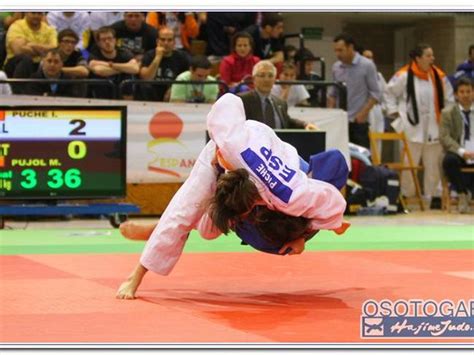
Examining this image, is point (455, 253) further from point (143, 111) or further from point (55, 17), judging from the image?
point (55, 17)

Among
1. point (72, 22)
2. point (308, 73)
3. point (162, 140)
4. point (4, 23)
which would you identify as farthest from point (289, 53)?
point (4, 23)

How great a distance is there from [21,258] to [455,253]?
9.78 feet

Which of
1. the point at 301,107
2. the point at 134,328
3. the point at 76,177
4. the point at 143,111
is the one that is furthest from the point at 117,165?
the point at 134,328

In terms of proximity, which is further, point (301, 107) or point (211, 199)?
point (301, 107)

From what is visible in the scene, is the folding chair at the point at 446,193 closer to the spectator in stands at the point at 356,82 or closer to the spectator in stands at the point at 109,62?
the spectator in stands at the point at 356,82

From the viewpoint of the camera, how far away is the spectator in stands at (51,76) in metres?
10.0

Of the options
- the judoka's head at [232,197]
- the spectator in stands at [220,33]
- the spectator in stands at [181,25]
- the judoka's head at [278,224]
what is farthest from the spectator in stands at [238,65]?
the judoka's head at [232,197]

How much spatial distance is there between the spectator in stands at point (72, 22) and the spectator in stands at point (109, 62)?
1.97ft

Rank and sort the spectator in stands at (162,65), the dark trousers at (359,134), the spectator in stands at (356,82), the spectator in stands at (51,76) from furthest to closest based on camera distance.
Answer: the spectator in stands at (356,82), the dark trousers at (359,134), the spectator in stands at (162,65), the spectator in stands at (51,76)

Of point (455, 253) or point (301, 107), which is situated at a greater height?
point (301, 107)

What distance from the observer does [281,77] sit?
11641mm

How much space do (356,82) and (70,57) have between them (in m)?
3.40

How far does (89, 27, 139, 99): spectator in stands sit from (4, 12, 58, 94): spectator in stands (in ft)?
1.61

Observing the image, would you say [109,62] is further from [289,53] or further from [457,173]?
[457,173]
